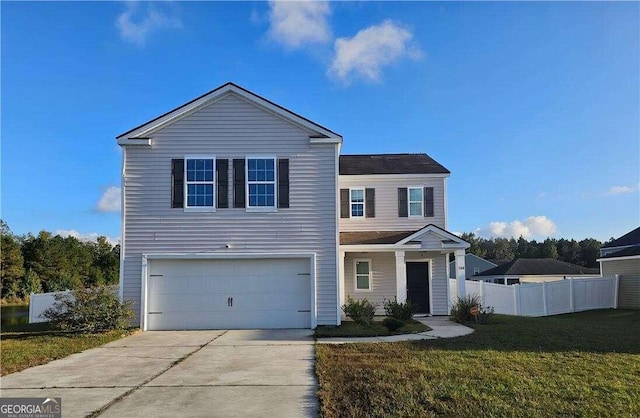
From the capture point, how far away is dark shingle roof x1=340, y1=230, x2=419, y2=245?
59.7 feet

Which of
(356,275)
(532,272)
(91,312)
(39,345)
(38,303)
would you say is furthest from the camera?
(532,272)

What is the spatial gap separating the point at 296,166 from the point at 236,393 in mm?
9521

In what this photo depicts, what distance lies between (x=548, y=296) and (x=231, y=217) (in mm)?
14120

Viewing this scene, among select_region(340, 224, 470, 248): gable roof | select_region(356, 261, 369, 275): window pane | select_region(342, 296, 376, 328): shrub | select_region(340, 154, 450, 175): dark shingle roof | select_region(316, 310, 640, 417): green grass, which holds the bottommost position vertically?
select_region(316, 310, 640, 417): green grass

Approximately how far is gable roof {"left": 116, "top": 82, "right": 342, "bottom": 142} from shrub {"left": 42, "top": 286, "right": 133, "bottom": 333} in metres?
4.80

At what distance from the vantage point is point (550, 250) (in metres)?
74.8

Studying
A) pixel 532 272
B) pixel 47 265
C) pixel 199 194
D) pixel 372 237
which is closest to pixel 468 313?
pixel 372 237

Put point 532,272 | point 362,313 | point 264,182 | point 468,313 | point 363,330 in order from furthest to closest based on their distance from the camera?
point 532,272 < point 468,313 < point 264,182 < point 362,313 < point 363,330

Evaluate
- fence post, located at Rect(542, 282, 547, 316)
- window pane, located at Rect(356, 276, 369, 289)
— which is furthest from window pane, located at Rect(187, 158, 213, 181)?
fence post, located at Rect(542, 282, 547, 316)

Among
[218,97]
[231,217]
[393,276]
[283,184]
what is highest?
[218,97]

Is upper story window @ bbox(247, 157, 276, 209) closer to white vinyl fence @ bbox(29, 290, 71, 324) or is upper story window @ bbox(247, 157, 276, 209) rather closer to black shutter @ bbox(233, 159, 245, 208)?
black shutter @ bbox(233, 159, 245, 208)

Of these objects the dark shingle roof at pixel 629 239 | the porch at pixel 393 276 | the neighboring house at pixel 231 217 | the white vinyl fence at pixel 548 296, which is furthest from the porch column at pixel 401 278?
the dark shingle roof at pixel 629 239

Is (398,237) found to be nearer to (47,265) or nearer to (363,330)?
(363,330)

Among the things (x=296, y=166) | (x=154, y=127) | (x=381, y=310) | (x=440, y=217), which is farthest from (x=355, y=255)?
(x=154, y=127)
